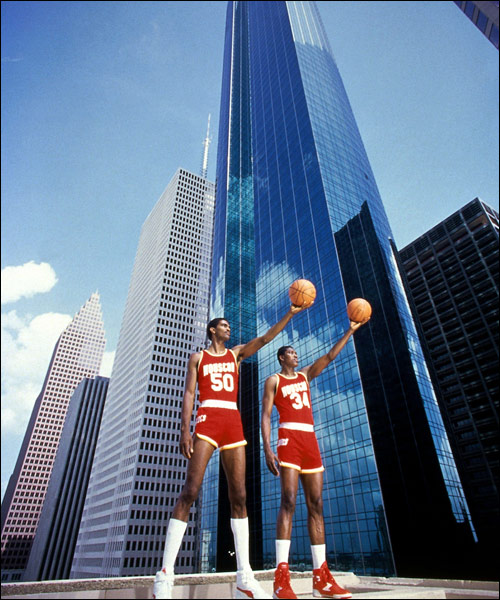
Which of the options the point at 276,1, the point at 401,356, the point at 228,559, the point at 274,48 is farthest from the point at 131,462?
the point at 276,1

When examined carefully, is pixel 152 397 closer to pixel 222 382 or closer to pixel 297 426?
pixel 297 426

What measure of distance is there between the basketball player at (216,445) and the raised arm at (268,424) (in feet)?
2.02

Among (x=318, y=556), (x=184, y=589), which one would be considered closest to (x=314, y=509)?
(x=318, y=556)

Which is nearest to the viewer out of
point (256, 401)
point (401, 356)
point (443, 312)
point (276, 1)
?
point (401, 356)

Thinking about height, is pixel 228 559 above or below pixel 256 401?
below

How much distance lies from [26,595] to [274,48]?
106 metres

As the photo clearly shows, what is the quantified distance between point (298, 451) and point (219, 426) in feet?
4.47

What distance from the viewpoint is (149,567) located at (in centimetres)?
7050

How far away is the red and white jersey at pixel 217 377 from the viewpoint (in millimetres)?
5578

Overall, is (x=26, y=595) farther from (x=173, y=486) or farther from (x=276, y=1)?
(x=276, y=1)

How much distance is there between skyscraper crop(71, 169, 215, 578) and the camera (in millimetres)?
74625

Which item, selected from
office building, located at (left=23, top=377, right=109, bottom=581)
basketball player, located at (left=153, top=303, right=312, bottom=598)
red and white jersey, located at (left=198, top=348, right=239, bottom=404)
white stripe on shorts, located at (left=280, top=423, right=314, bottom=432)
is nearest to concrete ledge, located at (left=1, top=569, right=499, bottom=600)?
basketball player, located at (left=153, top=303, right=312, bottom=598)

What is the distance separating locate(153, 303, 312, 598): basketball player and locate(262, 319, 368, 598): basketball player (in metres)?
0.54

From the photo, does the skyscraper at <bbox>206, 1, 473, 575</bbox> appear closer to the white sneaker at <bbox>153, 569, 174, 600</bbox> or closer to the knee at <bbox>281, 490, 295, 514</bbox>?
the knee at <bbox>281, 490, 295, 514</bbox>
